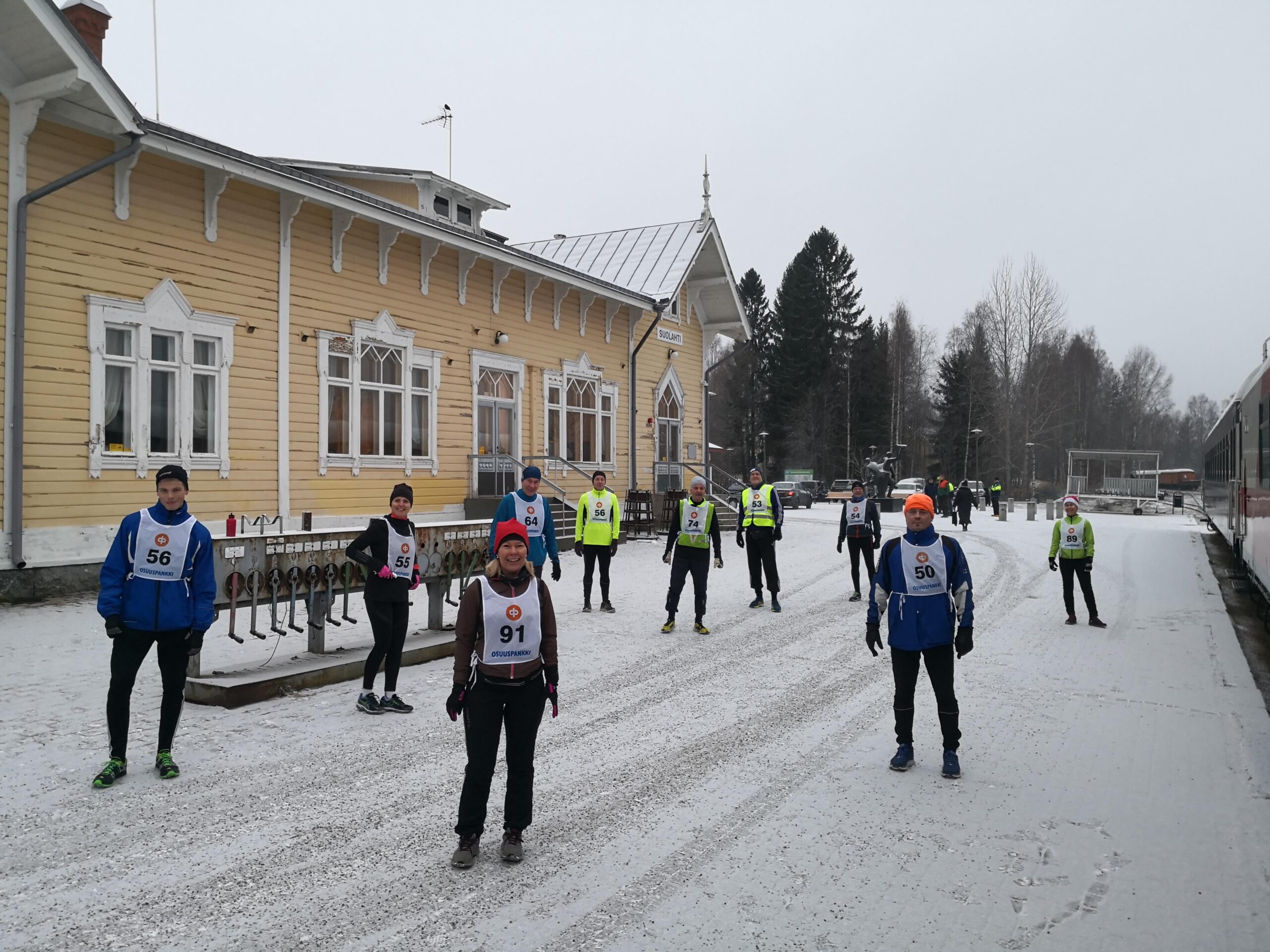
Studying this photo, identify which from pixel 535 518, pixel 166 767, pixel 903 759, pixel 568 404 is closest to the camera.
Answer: pixel 166 767

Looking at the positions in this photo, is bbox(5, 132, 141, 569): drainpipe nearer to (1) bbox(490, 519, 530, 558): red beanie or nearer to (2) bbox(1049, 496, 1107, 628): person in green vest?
(1) bbox(490, 519, 530, 558): red beanie

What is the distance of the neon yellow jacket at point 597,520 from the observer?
12.6 metres

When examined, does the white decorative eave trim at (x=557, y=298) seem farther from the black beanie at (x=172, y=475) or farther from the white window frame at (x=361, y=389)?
the black beanie at (x=172, y=475)

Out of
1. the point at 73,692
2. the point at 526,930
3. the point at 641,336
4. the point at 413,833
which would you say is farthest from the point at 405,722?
the point at 641,336

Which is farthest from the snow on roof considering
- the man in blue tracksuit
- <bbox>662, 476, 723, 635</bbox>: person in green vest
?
the man in blue tracksuit

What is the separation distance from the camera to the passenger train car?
12.1m

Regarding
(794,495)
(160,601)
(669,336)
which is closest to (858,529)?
(160,601)

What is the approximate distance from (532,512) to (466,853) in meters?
5.83

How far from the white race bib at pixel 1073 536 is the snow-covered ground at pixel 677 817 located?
2687 millimetres

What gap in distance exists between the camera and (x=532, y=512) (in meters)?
10.1

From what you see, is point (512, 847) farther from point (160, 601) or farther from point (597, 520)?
point (597, 520)

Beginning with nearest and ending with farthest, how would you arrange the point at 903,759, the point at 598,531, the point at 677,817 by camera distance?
the point at 677,817
the point at 903,759
the point at 598,531

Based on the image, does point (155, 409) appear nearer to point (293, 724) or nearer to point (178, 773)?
point (293, 724)

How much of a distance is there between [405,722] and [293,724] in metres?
0.80
